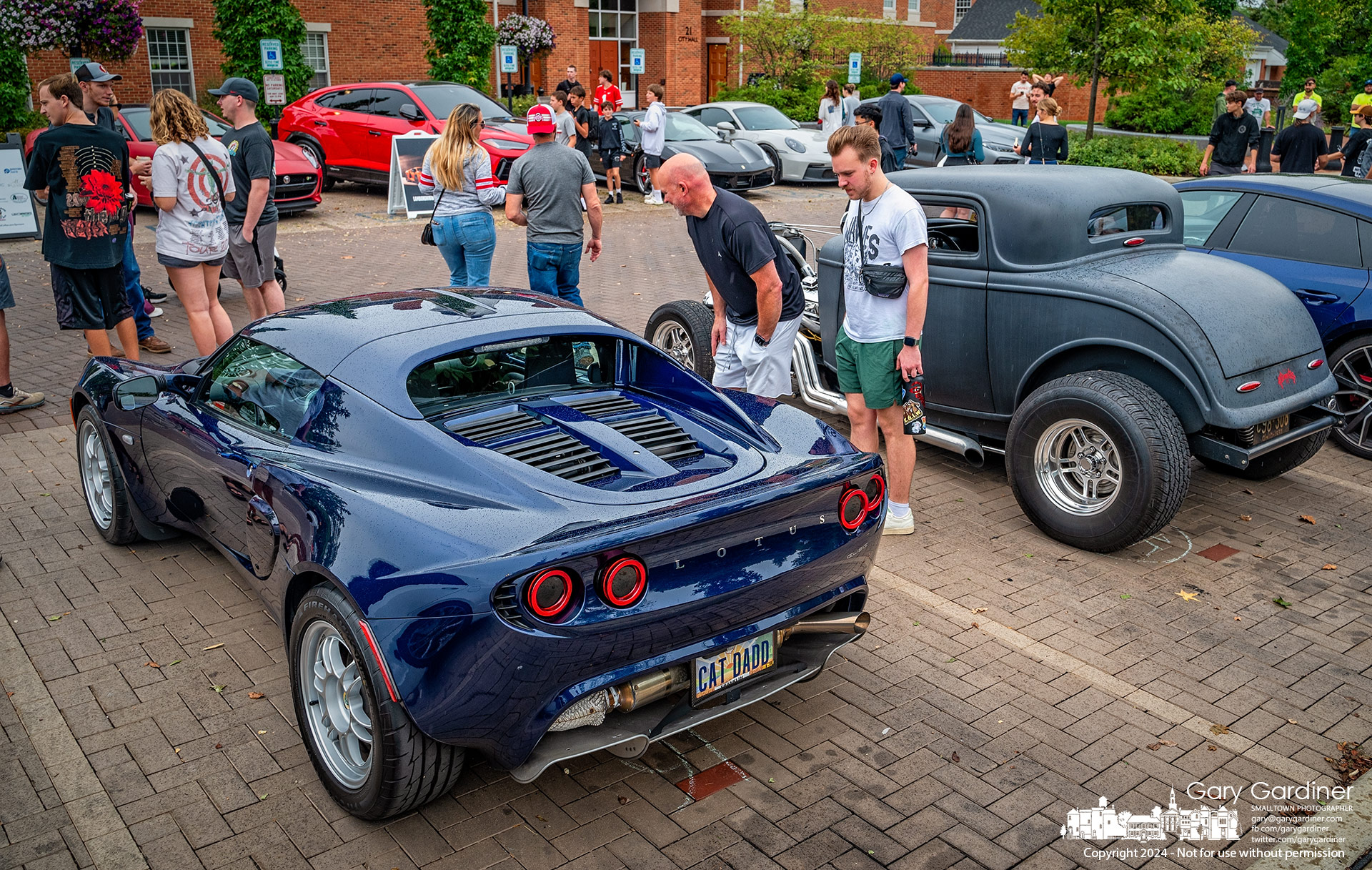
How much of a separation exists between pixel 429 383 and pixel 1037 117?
12.1 metres

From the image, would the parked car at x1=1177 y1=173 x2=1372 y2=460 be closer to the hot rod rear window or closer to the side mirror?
the hot rod rear window

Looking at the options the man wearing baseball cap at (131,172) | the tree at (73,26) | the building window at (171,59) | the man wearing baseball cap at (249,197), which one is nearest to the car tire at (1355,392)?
the man wearing baseball cap at (249,197)

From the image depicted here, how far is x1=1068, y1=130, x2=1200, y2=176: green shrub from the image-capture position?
1978cm

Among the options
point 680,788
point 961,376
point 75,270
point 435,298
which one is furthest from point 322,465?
point 75,270

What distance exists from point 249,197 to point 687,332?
3534 mm

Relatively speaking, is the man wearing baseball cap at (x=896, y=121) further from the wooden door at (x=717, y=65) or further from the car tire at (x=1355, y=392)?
the wooden door at (x=717, y=65)

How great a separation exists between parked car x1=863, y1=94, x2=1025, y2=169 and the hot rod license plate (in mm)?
17086

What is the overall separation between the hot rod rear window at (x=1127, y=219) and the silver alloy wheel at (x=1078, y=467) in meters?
1.15

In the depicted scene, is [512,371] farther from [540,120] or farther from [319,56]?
[319,56]

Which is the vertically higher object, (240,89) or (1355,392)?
(240,89)

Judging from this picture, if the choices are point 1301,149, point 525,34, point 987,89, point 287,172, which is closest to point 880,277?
point 1301,149

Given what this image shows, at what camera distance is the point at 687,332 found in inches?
294

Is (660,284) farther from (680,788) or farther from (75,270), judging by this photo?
(680,788)

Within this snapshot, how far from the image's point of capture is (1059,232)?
581 cm
